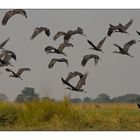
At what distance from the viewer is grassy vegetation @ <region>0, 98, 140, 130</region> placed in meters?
10.2

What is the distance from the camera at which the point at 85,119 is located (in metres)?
10.3

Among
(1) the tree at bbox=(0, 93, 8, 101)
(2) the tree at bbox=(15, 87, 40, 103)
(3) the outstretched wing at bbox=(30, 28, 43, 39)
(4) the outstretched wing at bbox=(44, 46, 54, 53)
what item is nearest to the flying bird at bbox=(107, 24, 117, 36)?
(4) the outstretched wing at bbox=(44, 46, 54, 53)

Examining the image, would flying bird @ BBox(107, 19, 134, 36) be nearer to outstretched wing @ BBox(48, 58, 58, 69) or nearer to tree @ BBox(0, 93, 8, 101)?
outstretched wing @ BBox(48, 58, 58, 69)

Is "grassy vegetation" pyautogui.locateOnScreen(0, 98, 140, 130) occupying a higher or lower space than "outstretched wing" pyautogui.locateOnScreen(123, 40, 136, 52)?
lower

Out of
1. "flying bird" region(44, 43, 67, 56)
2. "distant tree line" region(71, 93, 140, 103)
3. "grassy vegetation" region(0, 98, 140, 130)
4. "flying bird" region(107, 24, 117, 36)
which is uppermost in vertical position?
"flying bird" region(107, 24, 117, 36)

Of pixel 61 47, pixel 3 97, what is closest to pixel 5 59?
pixel 3 97

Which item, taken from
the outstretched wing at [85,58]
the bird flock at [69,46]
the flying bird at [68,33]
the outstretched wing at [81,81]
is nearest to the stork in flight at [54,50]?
the bird flock at [69,46]

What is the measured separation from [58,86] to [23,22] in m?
0.83

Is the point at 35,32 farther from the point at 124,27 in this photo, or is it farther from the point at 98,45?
the point at 124,27

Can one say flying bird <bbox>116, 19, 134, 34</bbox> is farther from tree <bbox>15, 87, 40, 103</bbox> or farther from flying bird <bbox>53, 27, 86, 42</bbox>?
tree <bbox>15, 87, 40, 103</bbox>

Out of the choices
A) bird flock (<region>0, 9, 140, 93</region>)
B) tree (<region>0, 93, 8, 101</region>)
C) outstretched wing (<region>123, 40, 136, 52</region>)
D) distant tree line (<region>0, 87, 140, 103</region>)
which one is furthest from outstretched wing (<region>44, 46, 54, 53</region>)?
outstretched wing (<region>123, 40, 136, 52</region>)

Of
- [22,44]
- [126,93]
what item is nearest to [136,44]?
[126,93]

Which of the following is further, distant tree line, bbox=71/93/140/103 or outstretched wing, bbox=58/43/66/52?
outstretched wing, bbox=58/43/66/52

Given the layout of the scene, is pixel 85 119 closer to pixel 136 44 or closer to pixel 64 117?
pixel 64 117
